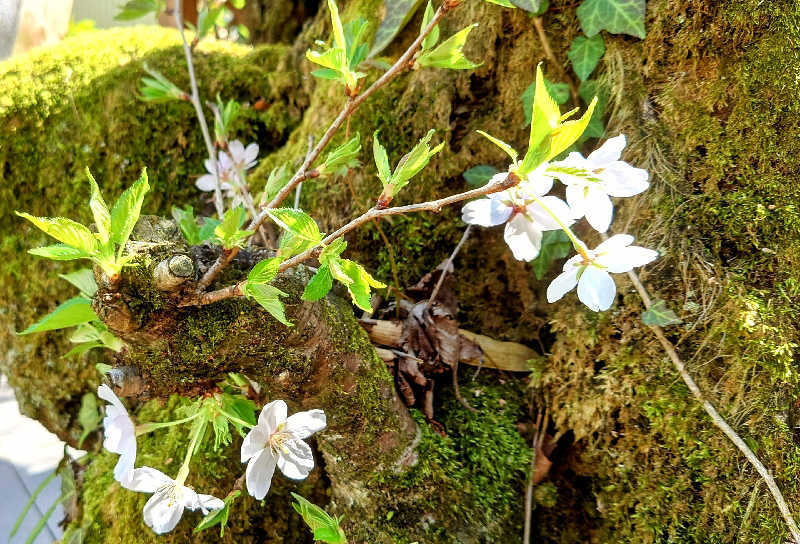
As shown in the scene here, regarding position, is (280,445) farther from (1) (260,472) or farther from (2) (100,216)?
(2) (100,216)

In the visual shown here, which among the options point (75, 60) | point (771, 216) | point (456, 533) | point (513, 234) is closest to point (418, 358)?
point (456, 533)

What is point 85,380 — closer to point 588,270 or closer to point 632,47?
point 588,270

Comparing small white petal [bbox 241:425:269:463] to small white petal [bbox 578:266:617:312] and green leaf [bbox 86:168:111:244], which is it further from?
small white petal [bbox 578:266:617:312]

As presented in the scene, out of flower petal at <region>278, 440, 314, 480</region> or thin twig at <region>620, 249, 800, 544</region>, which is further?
thin twig at <region>620, 249, 800, 544</region>

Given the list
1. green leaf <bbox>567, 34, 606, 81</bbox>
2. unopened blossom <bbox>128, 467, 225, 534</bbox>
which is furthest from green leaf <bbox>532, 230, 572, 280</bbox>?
unopened blossom <bbox>128, 467, 225, 534</bbox>

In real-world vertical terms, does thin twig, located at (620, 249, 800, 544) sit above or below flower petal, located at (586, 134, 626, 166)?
below

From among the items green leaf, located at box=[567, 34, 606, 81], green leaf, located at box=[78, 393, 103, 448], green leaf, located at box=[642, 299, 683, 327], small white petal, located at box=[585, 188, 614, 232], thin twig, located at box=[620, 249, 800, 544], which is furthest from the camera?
green leaf, located at box=[78, 393, 103, 448]
